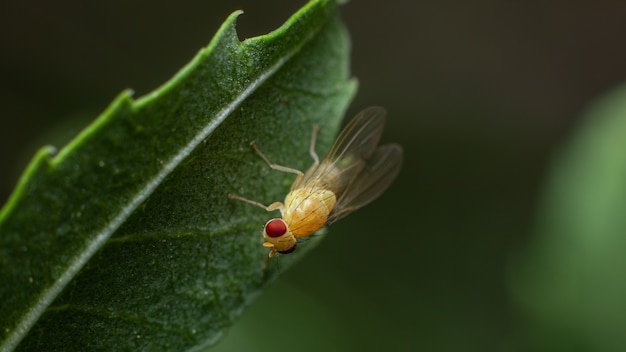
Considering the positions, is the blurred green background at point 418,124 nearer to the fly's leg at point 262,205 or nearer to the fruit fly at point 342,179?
the fruit fly at point 342,179

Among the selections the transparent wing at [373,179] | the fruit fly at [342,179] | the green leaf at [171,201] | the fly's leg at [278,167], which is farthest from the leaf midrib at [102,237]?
the transparent wing at [373,179]

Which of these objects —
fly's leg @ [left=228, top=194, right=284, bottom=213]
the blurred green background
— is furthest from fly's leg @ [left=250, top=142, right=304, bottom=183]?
the blurred green background

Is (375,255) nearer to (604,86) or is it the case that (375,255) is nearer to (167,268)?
(167,268)

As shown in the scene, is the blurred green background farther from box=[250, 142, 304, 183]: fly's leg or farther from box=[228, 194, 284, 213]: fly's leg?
box=[250, 142, 304, 183]: fly's leg

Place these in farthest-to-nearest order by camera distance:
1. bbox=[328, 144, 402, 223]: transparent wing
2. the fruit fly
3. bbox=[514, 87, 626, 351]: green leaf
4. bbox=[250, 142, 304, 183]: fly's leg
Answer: bbox=[514, 87, 626, 351]: green leaf → bbox=[328, 144, 402, 223]: transparent wing → the fruit fly → bbox=[250, 142, 304, 183]: fly's leg

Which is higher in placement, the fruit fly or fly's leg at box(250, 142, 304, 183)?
the fruit fly

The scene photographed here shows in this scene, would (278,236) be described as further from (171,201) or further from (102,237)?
(102,237)
